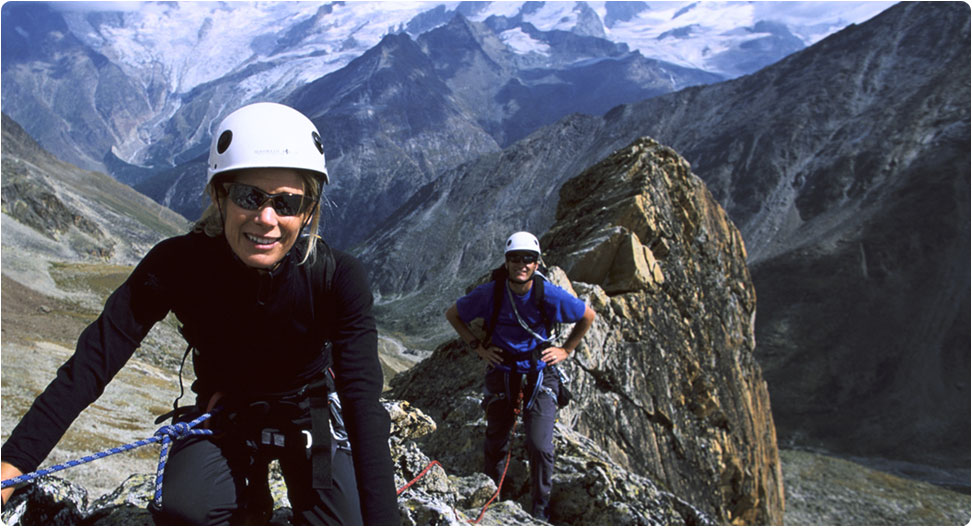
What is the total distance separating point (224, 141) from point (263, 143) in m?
0.29

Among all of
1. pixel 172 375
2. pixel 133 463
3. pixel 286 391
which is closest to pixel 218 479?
pixel 286 391

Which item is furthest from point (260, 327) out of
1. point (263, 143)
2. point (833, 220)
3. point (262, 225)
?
point (833, 220)

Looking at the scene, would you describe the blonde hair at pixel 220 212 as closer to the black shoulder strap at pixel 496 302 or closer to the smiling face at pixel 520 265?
the smiling face at pixel 520 265

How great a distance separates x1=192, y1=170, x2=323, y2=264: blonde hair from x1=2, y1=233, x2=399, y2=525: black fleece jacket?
0.23 feet

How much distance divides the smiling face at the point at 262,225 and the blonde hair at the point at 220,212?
0.07m

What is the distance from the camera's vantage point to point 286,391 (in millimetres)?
4117

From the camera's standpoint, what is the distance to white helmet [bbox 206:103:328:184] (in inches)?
150

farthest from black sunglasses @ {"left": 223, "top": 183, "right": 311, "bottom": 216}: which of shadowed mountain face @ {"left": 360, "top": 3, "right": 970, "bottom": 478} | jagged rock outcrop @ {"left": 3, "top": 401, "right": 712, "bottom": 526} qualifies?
shadowed mountain face @ {"left": 360, "top": 3, "right": 970, "bottom": 478}

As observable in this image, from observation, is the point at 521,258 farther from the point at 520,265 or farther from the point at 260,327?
the point at 260,327

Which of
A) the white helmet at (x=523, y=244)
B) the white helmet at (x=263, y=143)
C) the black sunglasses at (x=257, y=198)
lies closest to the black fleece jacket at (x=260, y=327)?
the black sunglasses at (x=257, y=198)

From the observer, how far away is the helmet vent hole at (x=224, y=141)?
3863mm

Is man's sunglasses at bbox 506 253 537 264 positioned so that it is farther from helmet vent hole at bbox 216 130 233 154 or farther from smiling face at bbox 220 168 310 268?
helmet vent hole at bbox 216 130 233 154

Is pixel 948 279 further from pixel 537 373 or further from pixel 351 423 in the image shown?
pixel 351 423

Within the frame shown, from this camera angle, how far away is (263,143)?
3818mm
